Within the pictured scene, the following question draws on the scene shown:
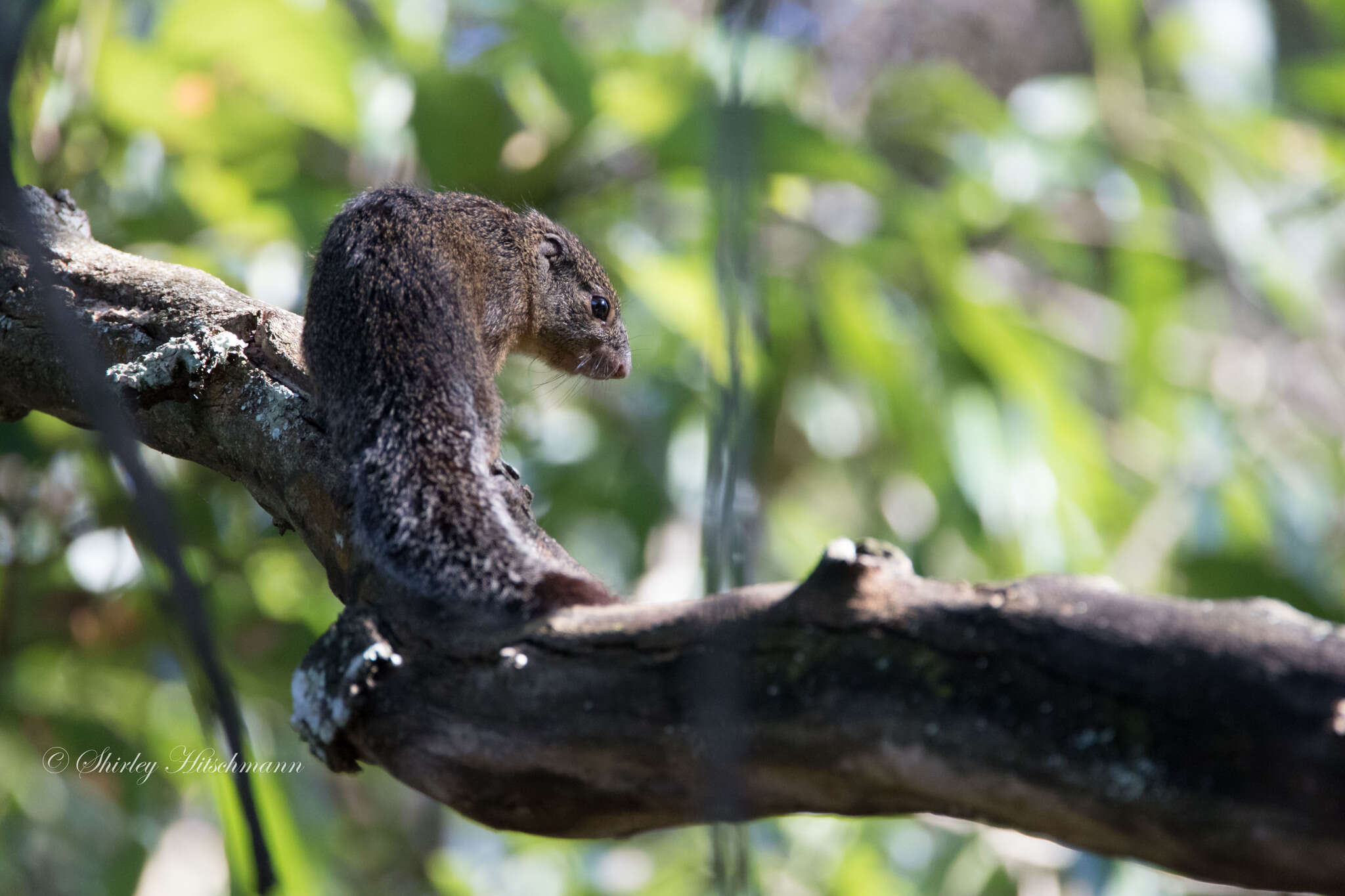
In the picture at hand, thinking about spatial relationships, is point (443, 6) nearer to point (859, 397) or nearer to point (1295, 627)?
point (859, 397)

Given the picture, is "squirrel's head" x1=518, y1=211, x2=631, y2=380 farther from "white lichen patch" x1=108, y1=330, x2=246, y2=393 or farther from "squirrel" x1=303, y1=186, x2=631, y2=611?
"white lichen patch" x1=108, y1=330, x2=246, y2=393

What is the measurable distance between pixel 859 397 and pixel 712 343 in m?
4.94

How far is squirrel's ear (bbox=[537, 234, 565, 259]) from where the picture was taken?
3352mm

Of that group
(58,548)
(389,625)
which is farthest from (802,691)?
(58,548)

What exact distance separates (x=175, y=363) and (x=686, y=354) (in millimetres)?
3403

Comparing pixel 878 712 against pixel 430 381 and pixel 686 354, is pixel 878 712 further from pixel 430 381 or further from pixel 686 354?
pixel 686 354

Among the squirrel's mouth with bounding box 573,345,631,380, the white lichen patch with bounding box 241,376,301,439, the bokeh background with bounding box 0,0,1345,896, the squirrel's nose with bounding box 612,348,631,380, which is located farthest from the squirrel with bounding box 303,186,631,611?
the bokeh background with bounding box 0,0,1345,896

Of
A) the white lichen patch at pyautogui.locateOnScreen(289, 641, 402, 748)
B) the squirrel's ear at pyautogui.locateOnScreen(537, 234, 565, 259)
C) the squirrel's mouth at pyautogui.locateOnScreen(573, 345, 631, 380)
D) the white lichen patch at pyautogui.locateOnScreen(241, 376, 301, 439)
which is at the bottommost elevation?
the white lichen patch at pyautogui.locateOnScreen(289, 641, 402, 748)

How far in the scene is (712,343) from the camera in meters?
1.40

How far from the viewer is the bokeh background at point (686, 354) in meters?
4.35

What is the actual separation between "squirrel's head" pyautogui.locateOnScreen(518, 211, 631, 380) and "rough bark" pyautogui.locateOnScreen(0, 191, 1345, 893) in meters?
1.80

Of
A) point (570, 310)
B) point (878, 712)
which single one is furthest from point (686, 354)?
point (878, 712)

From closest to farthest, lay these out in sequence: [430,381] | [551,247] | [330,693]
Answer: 1. [330,693]
2. [430,381]
3. [551,247]

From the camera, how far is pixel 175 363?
2240 millimetres
